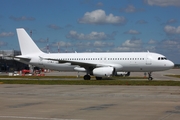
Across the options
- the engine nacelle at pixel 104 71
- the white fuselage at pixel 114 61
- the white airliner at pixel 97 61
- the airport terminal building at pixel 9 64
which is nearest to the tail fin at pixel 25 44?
the white airliner at pixel 97 61

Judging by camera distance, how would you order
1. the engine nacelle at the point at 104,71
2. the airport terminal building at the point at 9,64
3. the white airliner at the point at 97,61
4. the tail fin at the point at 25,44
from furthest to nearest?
the airport terminal building at the point at 9,64 → the tail fin at the point at 25,44 → the white airliner at the point at 97,61 → the engine nacelle at the point at 104,71

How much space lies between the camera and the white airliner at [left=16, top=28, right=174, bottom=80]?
1736 inches

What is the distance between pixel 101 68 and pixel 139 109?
96.8 ft

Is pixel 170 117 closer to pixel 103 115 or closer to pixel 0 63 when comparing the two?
pixel 103 115

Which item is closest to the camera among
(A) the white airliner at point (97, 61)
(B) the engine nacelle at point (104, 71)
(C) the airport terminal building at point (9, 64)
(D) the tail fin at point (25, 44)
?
(B) the engine nacelle at point (104, 71)

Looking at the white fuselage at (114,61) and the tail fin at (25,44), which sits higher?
the tail fin at (25,44)

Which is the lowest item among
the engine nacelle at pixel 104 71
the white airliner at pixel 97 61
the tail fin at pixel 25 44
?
the engine nacelle at pixel 104 71

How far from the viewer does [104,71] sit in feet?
140

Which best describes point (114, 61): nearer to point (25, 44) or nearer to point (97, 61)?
point (97, 61)

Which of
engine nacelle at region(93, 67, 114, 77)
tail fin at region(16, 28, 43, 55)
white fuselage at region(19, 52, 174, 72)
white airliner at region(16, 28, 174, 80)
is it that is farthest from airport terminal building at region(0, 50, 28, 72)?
engine nacelle at region(93, 67, 114, 77)

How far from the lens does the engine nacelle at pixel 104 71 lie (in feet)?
140

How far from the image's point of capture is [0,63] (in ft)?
434

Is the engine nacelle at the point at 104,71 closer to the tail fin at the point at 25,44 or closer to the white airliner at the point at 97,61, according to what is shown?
the white airliner at the point at 97,61

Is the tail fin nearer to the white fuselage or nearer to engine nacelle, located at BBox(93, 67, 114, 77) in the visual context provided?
the white fuselage
